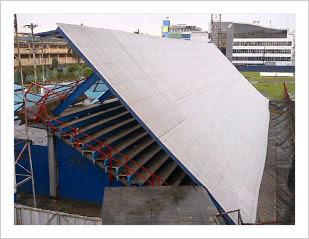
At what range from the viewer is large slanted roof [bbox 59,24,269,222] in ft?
29.3

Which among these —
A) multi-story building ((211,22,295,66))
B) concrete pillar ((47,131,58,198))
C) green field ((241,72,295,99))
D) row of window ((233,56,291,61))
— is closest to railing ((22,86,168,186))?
concrete pillar ((47,131,58,198))

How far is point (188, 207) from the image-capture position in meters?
8.05

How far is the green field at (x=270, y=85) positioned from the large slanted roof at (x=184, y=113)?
21358mm

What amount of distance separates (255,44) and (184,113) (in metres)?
60.1

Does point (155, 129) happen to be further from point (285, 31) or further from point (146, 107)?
point (285, 31)

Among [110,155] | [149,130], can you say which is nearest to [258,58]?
[110,155]

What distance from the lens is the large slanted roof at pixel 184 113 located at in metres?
8.95

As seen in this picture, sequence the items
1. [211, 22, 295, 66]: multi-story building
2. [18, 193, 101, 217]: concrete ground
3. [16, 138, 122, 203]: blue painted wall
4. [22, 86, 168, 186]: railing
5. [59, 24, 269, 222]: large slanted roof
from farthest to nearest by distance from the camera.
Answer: [211, 22, 295, 66]: multi-story building → [16, 138, 122, 203]: blue painted wall → [18, 193, 101, 217]: concrete ground → [22, 86, 168, 186]: railing → [59, 24, 269, 222]: large slanted roof

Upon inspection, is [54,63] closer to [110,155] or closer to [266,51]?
[110,155]

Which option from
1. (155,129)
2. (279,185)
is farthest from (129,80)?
(279,185)

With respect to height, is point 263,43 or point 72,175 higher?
point 263,43

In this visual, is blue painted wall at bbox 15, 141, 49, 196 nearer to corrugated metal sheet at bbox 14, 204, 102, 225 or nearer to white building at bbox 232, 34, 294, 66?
corrugated metal sheet at bbox 14, 204, 102, 225

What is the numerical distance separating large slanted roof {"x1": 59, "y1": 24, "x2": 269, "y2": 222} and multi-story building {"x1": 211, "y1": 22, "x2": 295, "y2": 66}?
53680 mm

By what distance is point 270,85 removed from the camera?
44.9 meters
